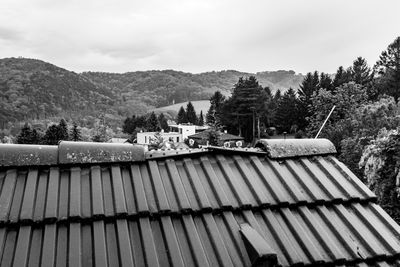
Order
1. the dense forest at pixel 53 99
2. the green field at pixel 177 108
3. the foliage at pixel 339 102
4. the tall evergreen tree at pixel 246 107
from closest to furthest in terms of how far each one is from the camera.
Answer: the foliage at pixel 339 102
the tall evergreen tree at pixel 246 107
the dense forest at pixel 53 99
the green field at pixel 177 108

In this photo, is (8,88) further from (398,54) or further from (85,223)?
(85,223)

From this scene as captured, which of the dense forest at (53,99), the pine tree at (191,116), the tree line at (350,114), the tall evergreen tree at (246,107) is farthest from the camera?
the dense forest at (53,99)

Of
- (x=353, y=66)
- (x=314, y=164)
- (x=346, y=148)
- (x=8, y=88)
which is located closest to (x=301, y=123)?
(x=353, y=66)

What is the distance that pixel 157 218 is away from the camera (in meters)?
2.90

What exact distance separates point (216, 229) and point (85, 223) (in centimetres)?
103

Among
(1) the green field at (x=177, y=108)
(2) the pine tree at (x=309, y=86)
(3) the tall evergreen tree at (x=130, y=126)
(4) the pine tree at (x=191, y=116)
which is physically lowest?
(3) the tall evergreen tree at (x=130, y=126)

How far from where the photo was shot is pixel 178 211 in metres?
2.96

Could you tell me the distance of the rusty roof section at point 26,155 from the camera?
10.1ft

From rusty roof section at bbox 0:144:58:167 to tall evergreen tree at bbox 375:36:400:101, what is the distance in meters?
52.8

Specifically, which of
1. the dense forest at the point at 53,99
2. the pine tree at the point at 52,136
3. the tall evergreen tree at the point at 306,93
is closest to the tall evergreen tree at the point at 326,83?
the tall evergreen tree at the point at 306,93

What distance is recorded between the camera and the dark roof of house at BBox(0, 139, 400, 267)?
8.51 ft

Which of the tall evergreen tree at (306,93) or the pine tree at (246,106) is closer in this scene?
the tall evergreen tree at (306,93)

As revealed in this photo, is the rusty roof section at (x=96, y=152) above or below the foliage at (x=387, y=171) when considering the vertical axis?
above

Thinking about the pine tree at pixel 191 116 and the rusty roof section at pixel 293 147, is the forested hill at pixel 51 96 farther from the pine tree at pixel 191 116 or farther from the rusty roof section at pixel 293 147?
the rusty roof section at pixel 293 147
